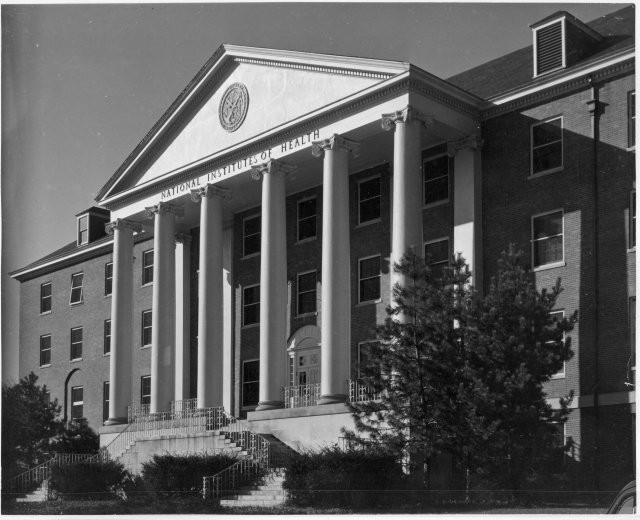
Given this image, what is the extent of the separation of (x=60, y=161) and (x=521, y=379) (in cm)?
1858

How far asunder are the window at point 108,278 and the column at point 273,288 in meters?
18.5

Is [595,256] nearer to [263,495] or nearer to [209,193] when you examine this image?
[263,495]

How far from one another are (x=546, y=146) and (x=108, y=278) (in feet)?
93.2

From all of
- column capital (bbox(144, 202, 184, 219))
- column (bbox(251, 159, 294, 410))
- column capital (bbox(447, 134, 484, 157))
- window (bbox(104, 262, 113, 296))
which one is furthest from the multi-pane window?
column capital (bbox(447, 134, 484, 157))

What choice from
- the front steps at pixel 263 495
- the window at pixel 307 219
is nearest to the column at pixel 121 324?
the window at pixel 307 219

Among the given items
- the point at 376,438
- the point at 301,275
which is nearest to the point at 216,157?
the point at 301,275

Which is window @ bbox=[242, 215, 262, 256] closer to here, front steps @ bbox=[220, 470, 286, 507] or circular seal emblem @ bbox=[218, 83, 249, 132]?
circular seal emblem @ bbox=[218, 83, 249, 132]

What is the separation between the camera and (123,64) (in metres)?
32.0

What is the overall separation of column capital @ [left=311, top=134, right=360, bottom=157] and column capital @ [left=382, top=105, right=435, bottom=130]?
203cm

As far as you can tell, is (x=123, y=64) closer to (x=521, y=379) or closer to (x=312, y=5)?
(x=312, y=5)

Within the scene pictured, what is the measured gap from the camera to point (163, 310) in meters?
42.6

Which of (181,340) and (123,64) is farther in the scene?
(181,340)

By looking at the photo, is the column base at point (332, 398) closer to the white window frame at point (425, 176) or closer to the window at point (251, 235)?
the white window frame at point (425, 176)

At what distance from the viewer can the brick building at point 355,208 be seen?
3052 centimetres
